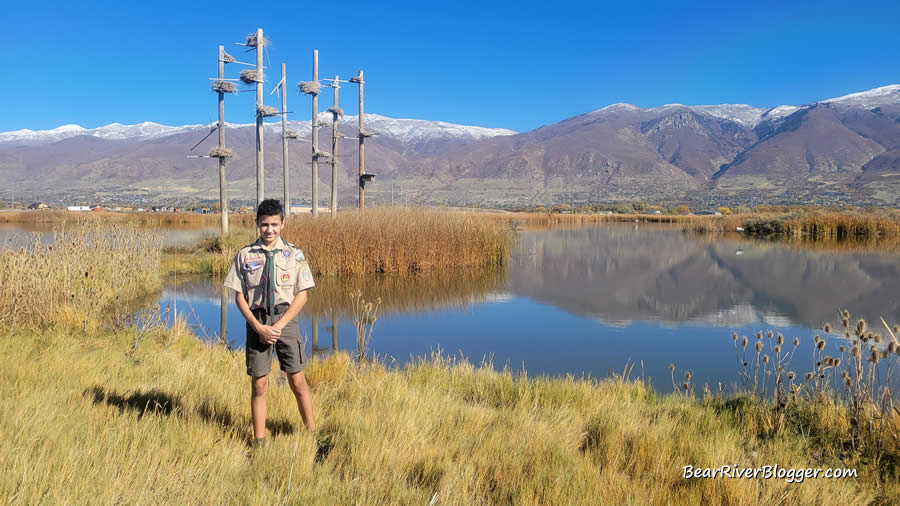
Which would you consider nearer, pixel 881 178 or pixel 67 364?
pixel 67 364

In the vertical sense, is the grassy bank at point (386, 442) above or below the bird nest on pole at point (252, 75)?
below

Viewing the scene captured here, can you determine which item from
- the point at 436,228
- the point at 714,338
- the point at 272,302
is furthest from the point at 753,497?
the point at 436,228

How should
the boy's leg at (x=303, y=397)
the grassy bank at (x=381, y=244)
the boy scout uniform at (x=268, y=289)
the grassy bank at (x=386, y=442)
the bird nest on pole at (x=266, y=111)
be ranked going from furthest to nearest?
1. the bird nest on pole at (x=266, y=111)
2. the grassy bank at (x=381, y=244)
3. the boy's leg at (x=303, y=397)
4. the boy scout uniform at (x=268, y=289)
5. the grassy bank at (x=386, y=442)

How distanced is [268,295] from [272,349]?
30 centimetres

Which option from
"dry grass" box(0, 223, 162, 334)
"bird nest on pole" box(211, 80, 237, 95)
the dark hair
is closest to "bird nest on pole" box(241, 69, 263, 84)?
"bird nest on pole" box(211, 80, 237, 95)

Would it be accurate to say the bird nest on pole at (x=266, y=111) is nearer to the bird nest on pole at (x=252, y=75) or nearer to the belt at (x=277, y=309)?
the bird nest on pole at (x=252, y=75)

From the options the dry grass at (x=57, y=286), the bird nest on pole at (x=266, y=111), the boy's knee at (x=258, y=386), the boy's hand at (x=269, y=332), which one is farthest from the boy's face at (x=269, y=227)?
the bird nest on pole at (x=266, y=111)

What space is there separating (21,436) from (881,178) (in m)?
118

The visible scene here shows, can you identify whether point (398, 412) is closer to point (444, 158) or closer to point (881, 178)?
point (881, 178)

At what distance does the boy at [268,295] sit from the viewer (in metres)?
3.12

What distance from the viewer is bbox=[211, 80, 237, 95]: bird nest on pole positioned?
1736 centimetres

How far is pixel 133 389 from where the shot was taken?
4039 mm

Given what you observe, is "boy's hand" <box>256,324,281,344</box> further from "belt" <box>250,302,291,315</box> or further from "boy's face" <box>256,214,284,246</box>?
"boy's face" <box>256,214,284,246</box>

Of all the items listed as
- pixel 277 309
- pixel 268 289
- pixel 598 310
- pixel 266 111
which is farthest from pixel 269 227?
pixel 266 111
